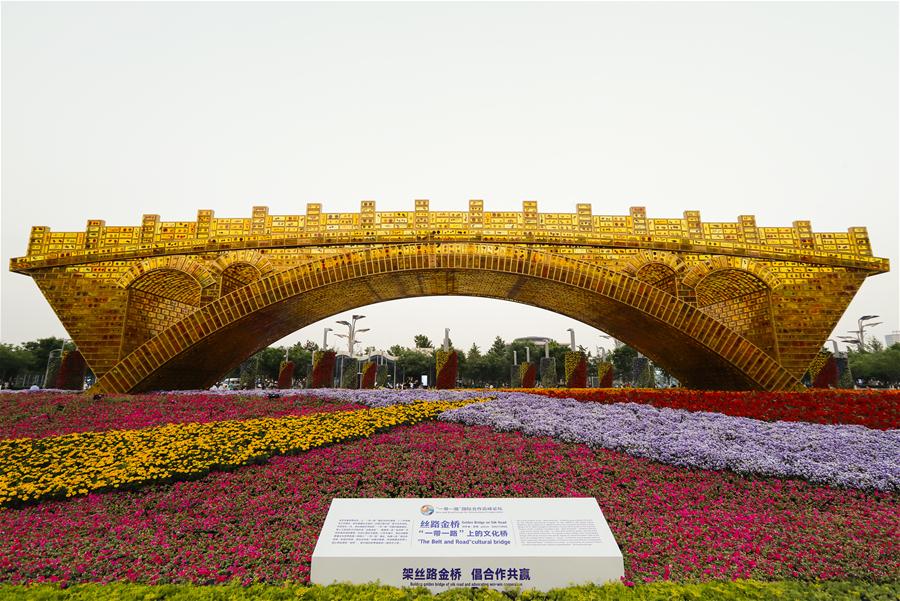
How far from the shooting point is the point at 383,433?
27.6 ft

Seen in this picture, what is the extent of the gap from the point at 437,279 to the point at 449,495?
1097cm

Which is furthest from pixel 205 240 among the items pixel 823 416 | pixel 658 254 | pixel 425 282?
pixel 823 416

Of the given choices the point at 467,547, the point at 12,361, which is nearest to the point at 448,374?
the point at 467,547

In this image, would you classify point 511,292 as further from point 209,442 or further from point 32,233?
point 32,233

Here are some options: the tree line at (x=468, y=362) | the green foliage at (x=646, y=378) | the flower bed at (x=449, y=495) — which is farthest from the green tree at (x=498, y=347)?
the flower bed at (x=449, y=495)

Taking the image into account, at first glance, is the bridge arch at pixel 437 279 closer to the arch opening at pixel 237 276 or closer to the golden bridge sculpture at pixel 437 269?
the golden bridge sculpture at pixel 437 269

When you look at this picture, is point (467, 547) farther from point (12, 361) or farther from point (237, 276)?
point (12, 361)

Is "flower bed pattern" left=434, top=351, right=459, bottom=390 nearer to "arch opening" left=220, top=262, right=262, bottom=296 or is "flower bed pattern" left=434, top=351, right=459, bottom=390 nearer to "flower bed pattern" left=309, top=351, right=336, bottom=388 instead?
"flower bed pattern" left=309, top=351, right=336, bottom=388

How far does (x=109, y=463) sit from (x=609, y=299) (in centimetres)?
1296

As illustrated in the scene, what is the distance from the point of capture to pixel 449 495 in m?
5.64

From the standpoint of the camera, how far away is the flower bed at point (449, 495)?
165 inches

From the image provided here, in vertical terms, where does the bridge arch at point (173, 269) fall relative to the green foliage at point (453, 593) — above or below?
above

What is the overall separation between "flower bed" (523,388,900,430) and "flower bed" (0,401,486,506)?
21.1ft

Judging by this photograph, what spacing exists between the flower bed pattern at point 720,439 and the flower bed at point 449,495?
27 cm
